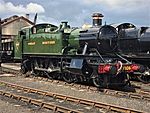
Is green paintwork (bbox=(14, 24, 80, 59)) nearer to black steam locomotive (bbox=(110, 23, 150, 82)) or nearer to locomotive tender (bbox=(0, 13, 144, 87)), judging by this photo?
locomotive tender (bbox=(0, 13, 144, 87))

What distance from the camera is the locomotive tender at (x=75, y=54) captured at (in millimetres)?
14312

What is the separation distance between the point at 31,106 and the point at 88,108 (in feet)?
Answer: 5.92

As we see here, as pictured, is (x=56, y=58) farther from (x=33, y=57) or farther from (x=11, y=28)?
(x=11, y=28)

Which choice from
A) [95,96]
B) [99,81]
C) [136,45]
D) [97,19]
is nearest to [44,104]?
[95,96]

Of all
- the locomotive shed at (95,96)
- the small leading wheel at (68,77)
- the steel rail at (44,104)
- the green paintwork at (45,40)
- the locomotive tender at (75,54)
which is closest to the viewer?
the steel rail at (44,104)

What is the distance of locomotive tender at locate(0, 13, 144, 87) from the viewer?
14.3m

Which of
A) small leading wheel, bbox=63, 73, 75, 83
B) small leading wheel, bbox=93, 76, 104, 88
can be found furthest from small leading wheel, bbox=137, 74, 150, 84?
small leading wheel, bbox=63, 73, 75, 83

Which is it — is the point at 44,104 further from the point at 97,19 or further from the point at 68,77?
the point at 97,19

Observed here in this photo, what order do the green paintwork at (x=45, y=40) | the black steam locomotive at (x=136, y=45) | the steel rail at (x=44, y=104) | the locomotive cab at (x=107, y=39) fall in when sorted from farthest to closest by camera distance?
the green paintwork at (x=45, y=40)
the black steam locomotive at (x=136, y=45)
the locomotive cab at (x=107, y=39)
the steel rail at (x=44, y=104)

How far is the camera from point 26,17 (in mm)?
67062

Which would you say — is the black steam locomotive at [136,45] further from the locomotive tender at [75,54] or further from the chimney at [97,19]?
the chimney at [97,19]

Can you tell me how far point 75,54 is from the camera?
16.0 meters

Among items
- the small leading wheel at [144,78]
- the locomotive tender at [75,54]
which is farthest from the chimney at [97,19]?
the small leading wheel at [144,78]

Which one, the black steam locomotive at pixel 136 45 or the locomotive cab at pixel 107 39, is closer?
the locomotive cab at pixel 107 39
